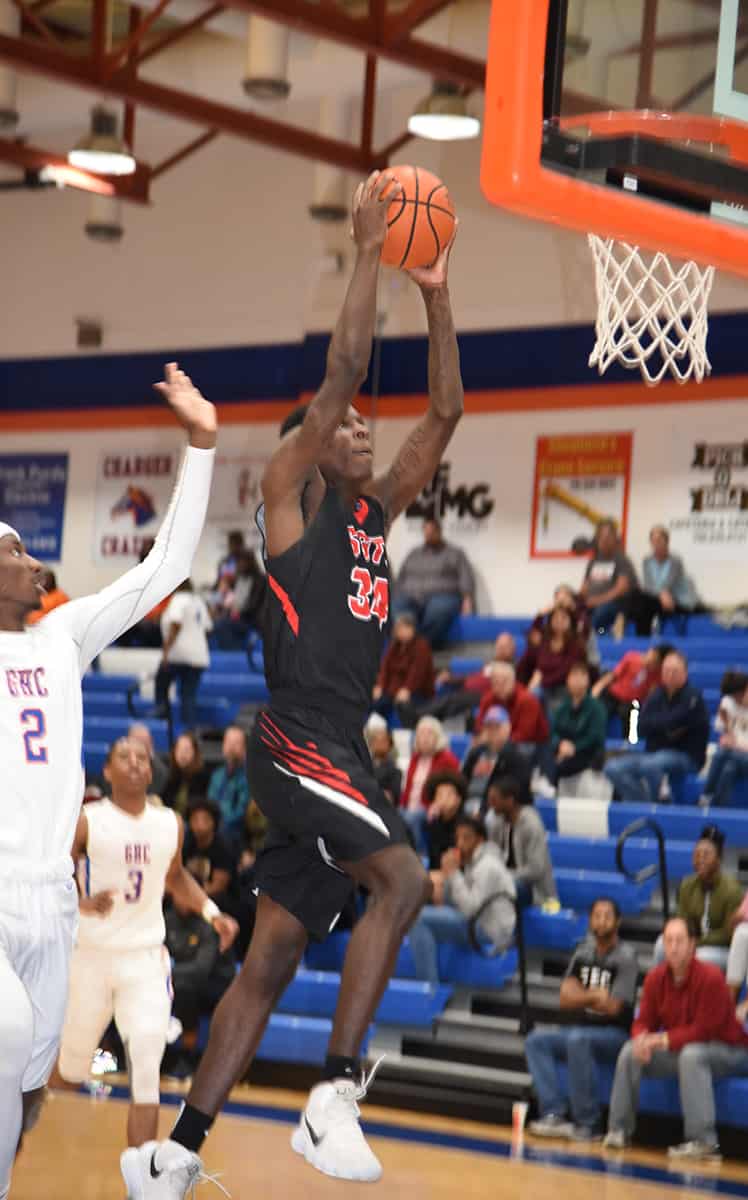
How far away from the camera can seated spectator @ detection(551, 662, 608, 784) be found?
14766mm

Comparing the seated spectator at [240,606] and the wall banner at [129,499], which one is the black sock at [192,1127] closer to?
the seated spectator at [240,606]

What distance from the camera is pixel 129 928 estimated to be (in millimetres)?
8516

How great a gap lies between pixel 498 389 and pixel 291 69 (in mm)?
4174

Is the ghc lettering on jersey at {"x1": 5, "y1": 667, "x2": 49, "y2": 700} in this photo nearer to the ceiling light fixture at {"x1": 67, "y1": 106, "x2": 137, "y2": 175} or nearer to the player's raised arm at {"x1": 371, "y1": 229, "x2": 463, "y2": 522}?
the player's raised arm at {"x1": 371, "y1": 229, "x2": 463, "y2": 522}

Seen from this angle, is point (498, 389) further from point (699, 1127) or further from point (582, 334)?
point (699, 1127)

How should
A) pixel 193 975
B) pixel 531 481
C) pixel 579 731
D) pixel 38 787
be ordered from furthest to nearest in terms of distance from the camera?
pixel 531 481
pixel 579 731
pixel 193 975
pixel 38 787

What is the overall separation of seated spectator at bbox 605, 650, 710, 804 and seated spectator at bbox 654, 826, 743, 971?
8.31 ft

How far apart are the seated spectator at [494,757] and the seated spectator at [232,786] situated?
6.01ft

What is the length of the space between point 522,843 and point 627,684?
9.52 ft

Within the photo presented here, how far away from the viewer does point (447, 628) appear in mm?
19234

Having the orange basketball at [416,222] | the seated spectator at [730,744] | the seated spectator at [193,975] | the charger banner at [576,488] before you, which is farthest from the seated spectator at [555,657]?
the orange basketball at [416,222]

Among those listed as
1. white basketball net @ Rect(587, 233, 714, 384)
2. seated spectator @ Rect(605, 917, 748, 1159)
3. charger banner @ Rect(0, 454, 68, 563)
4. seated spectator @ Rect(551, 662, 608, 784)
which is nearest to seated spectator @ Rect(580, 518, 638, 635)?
seated spectator @ Rect(551, 662, 608, 784)

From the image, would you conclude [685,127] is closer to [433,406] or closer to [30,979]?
[433,406]

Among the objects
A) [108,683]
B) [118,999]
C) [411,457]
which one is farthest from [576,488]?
[411,457]
